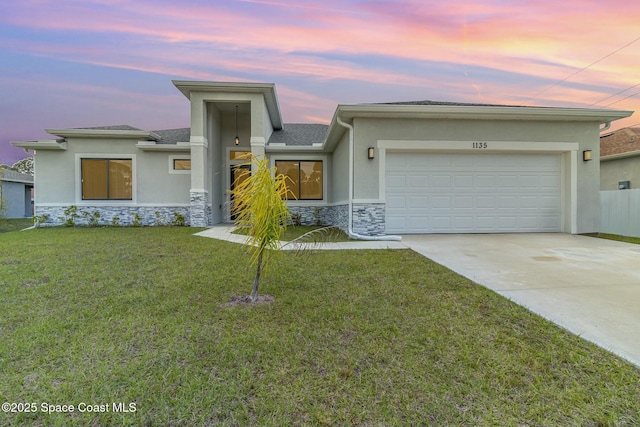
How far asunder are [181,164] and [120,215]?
10.8 feet

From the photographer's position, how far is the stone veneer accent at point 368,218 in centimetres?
814

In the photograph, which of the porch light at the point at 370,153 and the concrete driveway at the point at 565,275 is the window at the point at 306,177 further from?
the concrete driveway at the point at 565,275

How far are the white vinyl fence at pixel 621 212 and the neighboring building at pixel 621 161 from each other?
435cm

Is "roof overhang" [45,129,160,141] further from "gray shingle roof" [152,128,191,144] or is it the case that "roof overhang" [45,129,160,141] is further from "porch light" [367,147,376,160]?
"porch light" [367,147,376,160]

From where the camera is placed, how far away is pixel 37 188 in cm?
1173

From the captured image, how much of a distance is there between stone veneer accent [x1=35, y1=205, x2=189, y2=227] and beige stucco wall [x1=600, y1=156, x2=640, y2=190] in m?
19.0

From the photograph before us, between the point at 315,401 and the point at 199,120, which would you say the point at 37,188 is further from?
the point at 315,401

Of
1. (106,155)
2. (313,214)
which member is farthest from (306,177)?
(106,155)

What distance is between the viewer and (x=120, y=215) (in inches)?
476

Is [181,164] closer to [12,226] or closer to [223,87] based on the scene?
[223,87]

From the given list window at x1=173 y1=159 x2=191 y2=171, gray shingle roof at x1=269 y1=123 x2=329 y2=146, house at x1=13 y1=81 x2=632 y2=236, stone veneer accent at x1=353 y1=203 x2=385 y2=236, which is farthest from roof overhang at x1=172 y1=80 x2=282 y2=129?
stone veneer accent at x1=353 y1=203 x2=385 y2=236

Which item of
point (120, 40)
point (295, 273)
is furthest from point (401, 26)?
point (120, 40)

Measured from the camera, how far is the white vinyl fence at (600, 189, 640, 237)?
8914mm

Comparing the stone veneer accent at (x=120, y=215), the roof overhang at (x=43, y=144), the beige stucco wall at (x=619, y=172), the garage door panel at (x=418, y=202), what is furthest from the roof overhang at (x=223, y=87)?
the beige stucco wall at (x=619, y=172)
